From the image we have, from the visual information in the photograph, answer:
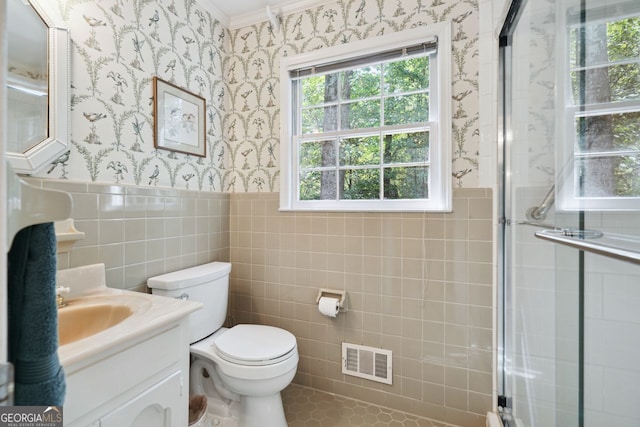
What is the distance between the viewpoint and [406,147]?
171 cm

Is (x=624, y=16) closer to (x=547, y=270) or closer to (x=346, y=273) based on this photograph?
(x=547, y=270)

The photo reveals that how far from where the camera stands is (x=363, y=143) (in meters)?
1.81

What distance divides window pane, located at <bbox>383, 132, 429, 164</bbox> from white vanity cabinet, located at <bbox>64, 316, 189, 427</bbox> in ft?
4.52

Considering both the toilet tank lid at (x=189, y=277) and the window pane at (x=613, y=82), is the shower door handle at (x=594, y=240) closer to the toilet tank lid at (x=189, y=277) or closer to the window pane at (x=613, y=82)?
the window pane at (x=613, y=82)

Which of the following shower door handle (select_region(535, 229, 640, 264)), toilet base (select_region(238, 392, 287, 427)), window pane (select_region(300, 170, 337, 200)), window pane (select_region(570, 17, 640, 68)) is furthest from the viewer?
window pane (select_region(300, 170, 337, 200))

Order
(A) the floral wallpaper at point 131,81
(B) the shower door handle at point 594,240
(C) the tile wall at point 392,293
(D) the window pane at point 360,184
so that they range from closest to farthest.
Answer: (B) the shower door handle at point 594,240
(A) the floral wallpaper at point 131,81
(C) the tile wall at point 392,293
(D) the window pane at point 360,184

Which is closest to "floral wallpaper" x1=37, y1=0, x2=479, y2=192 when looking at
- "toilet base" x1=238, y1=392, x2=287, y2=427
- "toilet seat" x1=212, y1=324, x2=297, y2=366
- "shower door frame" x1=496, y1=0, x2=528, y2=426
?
"shower door frame" x1=496, y1=0, x2=528, y2=426

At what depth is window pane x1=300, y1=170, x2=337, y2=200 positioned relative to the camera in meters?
1.89

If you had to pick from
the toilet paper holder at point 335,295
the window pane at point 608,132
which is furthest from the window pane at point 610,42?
the toilet paper holder at point 335,295

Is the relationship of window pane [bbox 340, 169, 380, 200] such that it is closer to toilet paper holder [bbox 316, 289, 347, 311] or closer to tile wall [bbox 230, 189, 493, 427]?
tile wall [bbox 230, 189, 493, 427]

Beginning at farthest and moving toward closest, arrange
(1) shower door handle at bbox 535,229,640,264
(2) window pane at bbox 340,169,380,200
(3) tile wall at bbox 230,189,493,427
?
(2) window pane at bbox 340,169,380,200 < (3) tile wall at bbox 230,189,493,427 < (1) shower door handle at bbox 535,229,640,264

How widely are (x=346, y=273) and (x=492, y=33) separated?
1.50 meters

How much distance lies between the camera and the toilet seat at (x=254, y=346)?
4.31 feet

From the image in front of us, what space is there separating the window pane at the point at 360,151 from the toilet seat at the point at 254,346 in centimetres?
110
